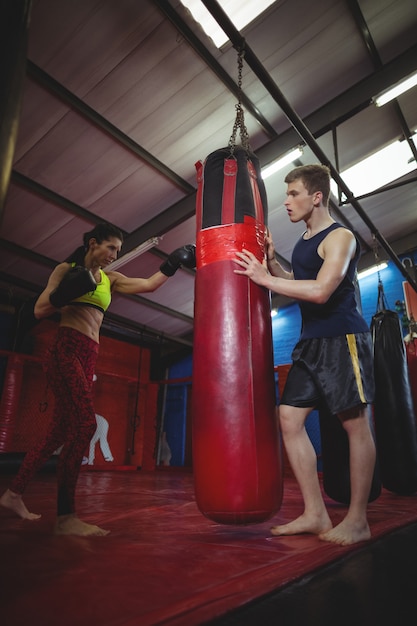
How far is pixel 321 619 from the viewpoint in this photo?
2.38 feet

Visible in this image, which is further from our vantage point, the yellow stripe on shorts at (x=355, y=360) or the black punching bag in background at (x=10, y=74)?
the yellow stripe on shorts at (x=355, y=360)

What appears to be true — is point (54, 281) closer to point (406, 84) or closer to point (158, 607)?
point (158, 607)

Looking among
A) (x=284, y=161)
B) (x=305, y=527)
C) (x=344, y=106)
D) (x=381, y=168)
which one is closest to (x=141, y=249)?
(x=284, y=161)

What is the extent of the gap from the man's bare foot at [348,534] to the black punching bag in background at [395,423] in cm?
197

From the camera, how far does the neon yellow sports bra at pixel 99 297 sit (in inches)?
76.6

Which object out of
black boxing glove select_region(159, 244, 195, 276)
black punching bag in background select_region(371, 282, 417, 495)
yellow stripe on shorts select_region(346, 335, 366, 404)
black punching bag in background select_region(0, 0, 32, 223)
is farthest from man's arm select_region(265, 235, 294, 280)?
black punching bag in background select_region(371, 282, 417, 495)

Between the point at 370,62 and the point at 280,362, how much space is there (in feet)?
17.9

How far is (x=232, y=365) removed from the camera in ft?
4.82

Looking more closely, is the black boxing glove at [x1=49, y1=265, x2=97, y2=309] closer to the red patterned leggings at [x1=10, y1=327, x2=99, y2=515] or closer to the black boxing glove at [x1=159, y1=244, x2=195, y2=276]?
the red patterned leggings at [x1=10, y1=327, x2=99, y2=515]

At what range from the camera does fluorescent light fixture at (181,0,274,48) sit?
3572 millimetres

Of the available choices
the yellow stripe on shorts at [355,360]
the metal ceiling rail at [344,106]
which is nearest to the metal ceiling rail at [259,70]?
the metal ceiling rail at [344,106]

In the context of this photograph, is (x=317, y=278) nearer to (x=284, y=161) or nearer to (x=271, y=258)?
(x=271, y=258)

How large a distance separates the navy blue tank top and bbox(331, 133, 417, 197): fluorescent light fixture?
4750 millimetres

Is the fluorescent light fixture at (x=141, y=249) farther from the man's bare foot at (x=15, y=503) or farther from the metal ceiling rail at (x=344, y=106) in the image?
the man's bare foot at (x=15, y=503)
